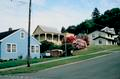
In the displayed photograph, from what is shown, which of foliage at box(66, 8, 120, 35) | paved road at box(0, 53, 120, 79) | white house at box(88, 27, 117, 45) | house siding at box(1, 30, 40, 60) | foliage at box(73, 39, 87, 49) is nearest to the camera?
paved road at box(0, 53, 120, 79)

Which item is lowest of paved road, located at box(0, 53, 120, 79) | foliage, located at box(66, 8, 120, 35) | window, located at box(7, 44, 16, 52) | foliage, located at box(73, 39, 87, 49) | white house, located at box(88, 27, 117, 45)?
paved road, located at box(0, 53, 120, 79)

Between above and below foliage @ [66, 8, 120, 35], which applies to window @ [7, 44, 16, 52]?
below

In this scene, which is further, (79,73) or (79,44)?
(79,44)

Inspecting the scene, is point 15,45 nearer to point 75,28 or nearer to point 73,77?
point 73,77

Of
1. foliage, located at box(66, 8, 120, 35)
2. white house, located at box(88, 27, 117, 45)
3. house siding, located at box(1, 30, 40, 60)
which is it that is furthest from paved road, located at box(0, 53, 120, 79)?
foliage, located at box(66, 8, 120, 35)

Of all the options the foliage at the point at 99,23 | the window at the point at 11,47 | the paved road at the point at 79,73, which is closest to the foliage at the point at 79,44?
the window at the point at 11,47

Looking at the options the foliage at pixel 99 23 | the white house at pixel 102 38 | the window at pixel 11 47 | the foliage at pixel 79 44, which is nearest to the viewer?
the window at pixel 11 47

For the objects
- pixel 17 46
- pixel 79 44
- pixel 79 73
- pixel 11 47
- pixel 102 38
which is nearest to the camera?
pixel 79 73

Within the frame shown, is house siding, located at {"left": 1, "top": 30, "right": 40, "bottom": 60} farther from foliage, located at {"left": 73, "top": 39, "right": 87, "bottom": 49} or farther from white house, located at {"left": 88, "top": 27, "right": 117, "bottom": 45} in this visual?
white house, located at {"left": 88, "top": 27, "right": 117, "bottom": 45}

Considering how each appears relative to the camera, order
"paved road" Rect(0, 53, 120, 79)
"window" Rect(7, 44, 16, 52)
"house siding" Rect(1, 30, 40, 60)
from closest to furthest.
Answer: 1. "paved road" Rect(0, 53, 120, 79)
2. "house siding" Rect(1, 30, 40, 60)
3. "window" Rect(7, 44, 16, 52)

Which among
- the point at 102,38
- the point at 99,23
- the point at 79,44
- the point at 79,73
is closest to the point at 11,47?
the point at 79,44

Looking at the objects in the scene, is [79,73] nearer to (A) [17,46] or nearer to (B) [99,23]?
(A) [17,46]

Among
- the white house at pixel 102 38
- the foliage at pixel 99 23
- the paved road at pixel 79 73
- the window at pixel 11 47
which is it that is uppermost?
the foliage at pixel 99 23

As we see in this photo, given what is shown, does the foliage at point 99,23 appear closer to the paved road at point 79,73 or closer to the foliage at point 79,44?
the foliage at point 79,44
